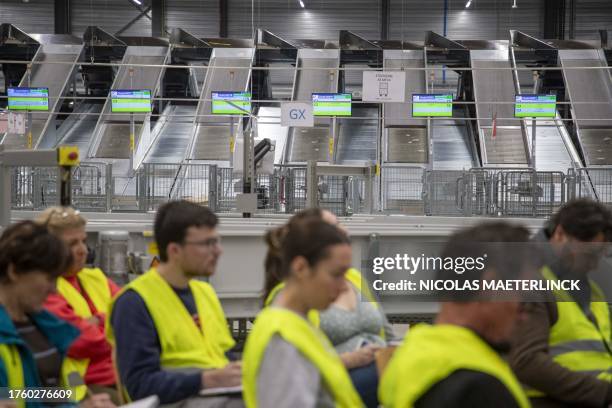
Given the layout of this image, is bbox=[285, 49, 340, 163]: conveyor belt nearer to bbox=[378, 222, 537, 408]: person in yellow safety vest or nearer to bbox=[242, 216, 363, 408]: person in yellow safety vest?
bbox=[242, 216, 363, 408]: person in yellow safety vest

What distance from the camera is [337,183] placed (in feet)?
47.0

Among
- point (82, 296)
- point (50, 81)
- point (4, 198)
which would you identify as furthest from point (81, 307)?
point (50, 81)

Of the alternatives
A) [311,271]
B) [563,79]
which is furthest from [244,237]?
[563,79]

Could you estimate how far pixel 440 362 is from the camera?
1979 millimetres

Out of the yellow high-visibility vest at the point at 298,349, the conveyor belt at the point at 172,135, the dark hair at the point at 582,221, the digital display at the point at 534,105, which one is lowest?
the yellow high-visibility vest at the point at 298,349

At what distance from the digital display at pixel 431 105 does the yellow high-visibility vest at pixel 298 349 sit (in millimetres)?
17229

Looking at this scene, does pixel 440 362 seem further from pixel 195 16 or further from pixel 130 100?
pixel 195 16

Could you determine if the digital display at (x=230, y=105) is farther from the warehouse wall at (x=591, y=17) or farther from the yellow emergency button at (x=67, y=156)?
the yellow emergency button at (x=67, y=156)

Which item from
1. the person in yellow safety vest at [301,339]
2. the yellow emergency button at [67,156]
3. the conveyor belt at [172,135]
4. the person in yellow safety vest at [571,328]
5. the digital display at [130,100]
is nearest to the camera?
the person in yellow safety vest at [301,339]

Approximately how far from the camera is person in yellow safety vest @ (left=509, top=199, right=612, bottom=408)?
3.03 metres

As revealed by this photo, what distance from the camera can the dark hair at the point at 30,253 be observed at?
2725 millimetres

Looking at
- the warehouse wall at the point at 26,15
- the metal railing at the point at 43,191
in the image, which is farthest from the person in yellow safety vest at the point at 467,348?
the warehouse wall at the point at 26,15

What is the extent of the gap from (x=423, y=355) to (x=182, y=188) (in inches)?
559

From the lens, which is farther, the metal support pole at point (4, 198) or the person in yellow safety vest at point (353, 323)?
the metal support pole at point (4, 198)
